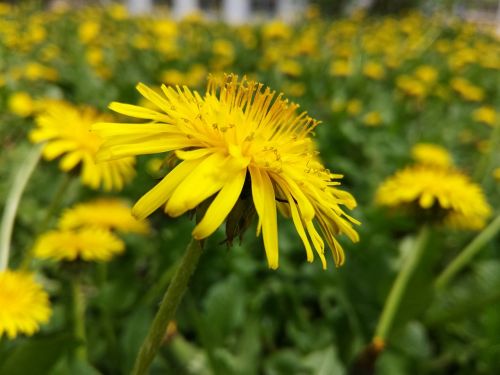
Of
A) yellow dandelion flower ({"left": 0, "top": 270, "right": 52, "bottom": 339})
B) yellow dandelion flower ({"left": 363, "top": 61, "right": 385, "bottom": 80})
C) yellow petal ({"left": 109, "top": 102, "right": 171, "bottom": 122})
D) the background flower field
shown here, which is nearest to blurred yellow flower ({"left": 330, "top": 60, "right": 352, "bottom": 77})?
yellow dandelion flower ({"left": 363, "top": 61, "right": 385, "bottom": 80})

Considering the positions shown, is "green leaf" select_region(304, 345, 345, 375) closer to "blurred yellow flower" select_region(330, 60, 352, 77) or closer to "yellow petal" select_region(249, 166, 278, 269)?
"yellow petal" select_region(249, 166, 278, 269)

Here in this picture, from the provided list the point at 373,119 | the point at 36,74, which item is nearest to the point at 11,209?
the point at 36,74

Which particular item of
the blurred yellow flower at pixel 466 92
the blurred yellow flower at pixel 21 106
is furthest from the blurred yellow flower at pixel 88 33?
the blurred yellow flower at pixel 466 92

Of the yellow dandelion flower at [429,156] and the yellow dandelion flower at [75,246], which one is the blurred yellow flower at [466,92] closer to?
the yellow dandelion flower at [429,156]

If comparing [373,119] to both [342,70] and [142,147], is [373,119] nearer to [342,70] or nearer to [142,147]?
[342,70]

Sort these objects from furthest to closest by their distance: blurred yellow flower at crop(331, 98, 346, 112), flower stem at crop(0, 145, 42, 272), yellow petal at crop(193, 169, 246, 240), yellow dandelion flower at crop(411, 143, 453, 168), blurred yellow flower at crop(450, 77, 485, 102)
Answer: blurred yellow flower at crop(450, 77, 485, 102) → blurred yellow flower at crop(331, 98, 346, 112) → yellow dandelion flower at crop(411, 143, 453, 168) → flower stem at crop(0, 145, 42, 272) → yellow petal at crop(193, 169, 246, 240)

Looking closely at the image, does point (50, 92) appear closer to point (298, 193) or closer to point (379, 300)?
point (379, 300)
